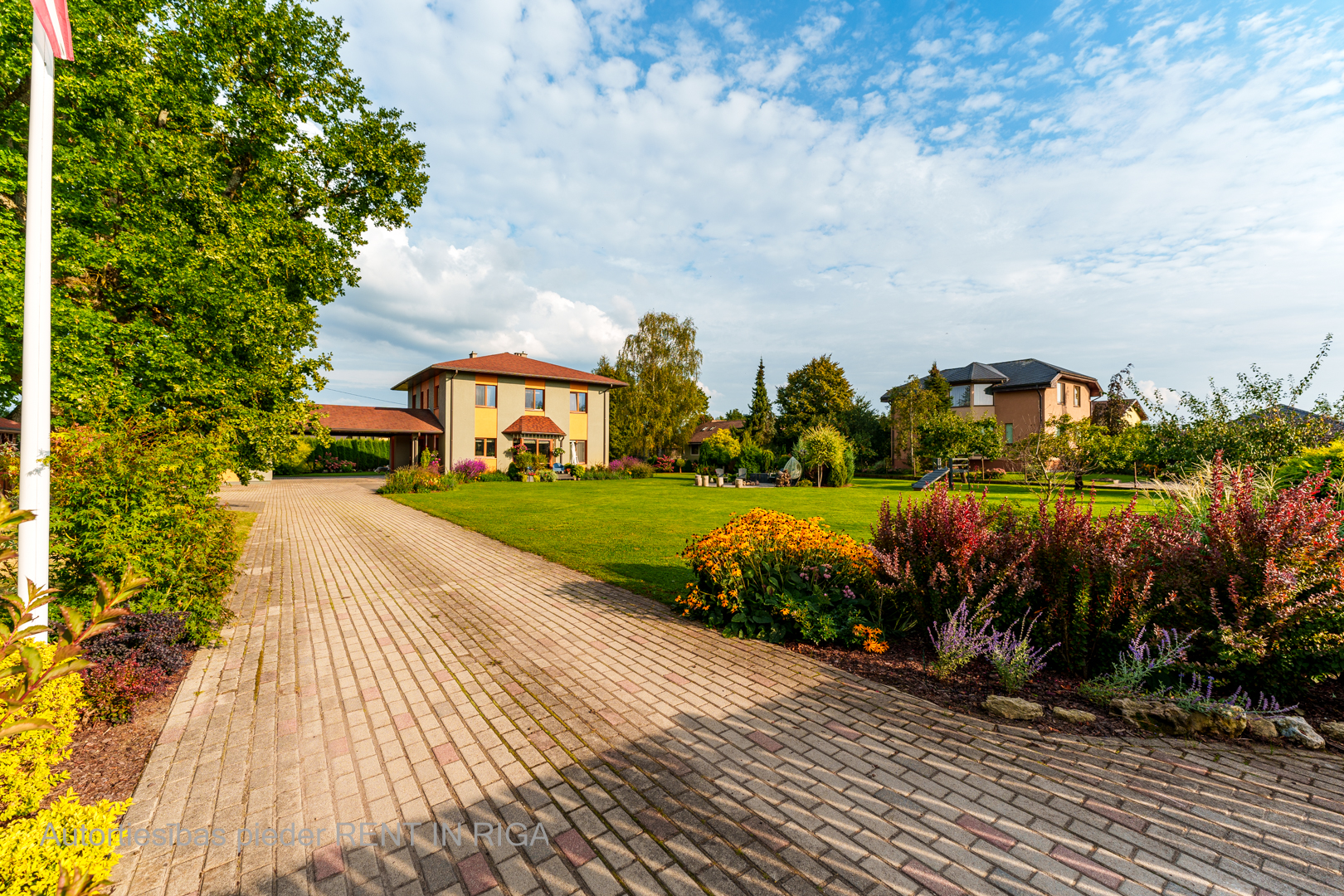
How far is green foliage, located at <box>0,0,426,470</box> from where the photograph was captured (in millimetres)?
7262

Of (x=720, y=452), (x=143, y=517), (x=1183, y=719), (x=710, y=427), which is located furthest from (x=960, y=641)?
(x=710, y=427)

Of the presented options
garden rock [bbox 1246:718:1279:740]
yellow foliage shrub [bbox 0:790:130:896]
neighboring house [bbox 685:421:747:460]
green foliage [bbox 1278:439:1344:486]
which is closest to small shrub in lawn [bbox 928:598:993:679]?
Result: garden rock [bbox 1246:718:1279:740]

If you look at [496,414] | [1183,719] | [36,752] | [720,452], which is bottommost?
[1183,719]

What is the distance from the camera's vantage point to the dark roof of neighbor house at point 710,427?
68125 mm

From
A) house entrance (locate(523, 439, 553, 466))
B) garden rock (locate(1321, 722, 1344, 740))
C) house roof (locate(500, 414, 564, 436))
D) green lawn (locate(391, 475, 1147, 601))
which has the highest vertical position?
house roof (locate(500, 414, 564, 436))

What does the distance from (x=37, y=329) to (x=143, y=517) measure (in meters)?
2.14

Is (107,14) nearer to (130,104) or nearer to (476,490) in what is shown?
(130,104)

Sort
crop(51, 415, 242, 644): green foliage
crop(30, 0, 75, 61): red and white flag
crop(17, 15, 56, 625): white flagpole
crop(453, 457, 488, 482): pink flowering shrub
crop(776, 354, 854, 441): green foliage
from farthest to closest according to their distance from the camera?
crop(776, 354, 854, 441): green foliage < crop(453, 457, 488, 482): pink flowering shrub < crop(51, 415, 242, 644): green foliage < crop(17, 15, 56, 625): white flagpole < crop(30, 0, 75, 61): red and white flag

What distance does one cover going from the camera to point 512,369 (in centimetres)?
3206

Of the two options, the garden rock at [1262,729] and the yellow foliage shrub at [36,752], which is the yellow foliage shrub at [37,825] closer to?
the yellow foliage shrub at [36,752]

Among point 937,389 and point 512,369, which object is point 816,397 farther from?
point 512,369

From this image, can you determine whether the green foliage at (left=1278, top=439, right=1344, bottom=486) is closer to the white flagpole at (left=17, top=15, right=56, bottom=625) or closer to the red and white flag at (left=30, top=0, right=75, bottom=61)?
the red and white flag at (left=30, top=0, right=75, bottom=61)

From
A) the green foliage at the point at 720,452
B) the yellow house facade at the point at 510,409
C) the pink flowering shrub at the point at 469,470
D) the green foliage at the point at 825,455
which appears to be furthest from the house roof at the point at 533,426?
the green foliage at the point at 825,455

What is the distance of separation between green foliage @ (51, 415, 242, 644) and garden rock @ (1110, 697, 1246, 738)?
7559mm
